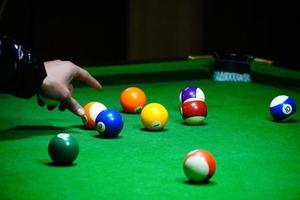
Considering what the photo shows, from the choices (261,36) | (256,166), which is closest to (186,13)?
(261,36)

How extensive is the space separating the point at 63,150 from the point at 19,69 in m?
0.90

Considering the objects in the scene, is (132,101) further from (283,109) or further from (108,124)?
(283,109)

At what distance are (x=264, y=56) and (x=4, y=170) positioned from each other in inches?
209

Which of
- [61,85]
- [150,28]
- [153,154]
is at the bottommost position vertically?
[153,154]

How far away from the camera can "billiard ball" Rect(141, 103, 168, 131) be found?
13.1 feet

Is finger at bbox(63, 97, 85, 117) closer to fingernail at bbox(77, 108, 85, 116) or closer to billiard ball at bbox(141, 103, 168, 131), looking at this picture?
fingernail at bbox(77, 108, 85, 116)

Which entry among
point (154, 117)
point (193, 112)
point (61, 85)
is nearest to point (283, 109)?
point (193, 112)

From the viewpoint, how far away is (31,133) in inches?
154

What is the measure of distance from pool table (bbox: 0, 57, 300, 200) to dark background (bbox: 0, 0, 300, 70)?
2332 mm

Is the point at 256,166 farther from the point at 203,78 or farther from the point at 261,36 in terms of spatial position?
the point at 261,36

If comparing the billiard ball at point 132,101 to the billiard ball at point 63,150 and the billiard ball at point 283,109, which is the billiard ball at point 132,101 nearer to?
the billiard ball at point 283,109

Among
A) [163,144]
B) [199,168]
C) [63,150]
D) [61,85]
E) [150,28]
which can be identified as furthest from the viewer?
[150,28]

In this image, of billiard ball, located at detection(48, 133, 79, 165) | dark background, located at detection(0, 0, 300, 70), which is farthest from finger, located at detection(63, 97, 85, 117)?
dark background, located at detection(0, 0, 300, 70)

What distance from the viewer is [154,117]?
3.98 meters
